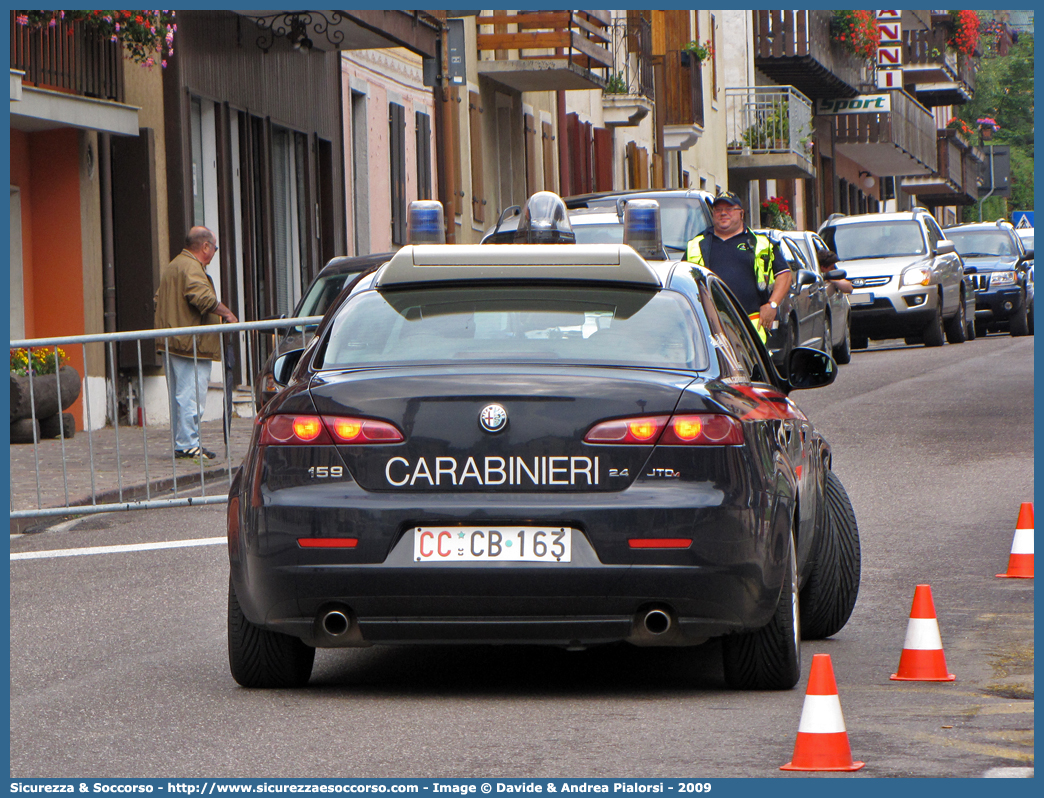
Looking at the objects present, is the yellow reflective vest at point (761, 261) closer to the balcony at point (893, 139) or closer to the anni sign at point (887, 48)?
the balcony at point (893, 139)

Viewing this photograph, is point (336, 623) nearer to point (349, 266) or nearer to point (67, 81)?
point (349, 266)

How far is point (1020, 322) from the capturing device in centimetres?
3278

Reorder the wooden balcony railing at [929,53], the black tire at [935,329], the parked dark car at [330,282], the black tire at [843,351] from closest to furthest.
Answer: the parked dark car at [330,282] → the black tire at [843,351] → the black tire at [935,329] → the wooden balcony railing at [929,53]

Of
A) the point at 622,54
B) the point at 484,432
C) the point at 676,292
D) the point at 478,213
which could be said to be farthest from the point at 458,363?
the point at 622,54

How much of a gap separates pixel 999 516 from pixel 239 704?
6.02 metres

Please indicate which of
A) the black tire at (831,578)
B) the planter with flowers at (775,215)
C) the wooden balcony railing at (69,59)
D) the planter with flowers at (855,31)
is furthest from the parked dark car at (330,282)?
the planter with flowers at (855,31)

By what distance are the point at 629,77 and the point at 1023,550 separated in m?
32.7

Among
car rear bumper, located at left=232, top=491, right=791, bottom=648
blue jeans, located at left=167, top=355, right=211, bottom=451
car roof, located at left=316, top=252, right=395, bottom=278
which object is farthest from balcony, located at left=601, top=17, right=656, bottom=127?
car rear bumper, located at left=232, top=491, right=791, bottom=648

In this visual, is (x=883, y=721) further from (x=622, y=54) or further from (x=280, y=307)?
(x=622, y=54)

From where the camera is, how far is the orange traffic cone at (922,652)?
659cm

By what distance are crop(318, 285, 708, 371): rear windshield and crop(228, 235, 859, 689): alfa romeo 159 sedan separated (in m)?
0.01

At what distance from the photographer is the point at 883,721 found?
591 cm

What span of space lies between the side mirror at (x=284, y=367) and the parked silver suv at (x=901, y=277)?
2091 centimetres

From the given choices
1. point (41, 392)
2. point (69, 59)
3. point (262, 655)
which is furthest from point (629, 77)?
point (262, 655)
